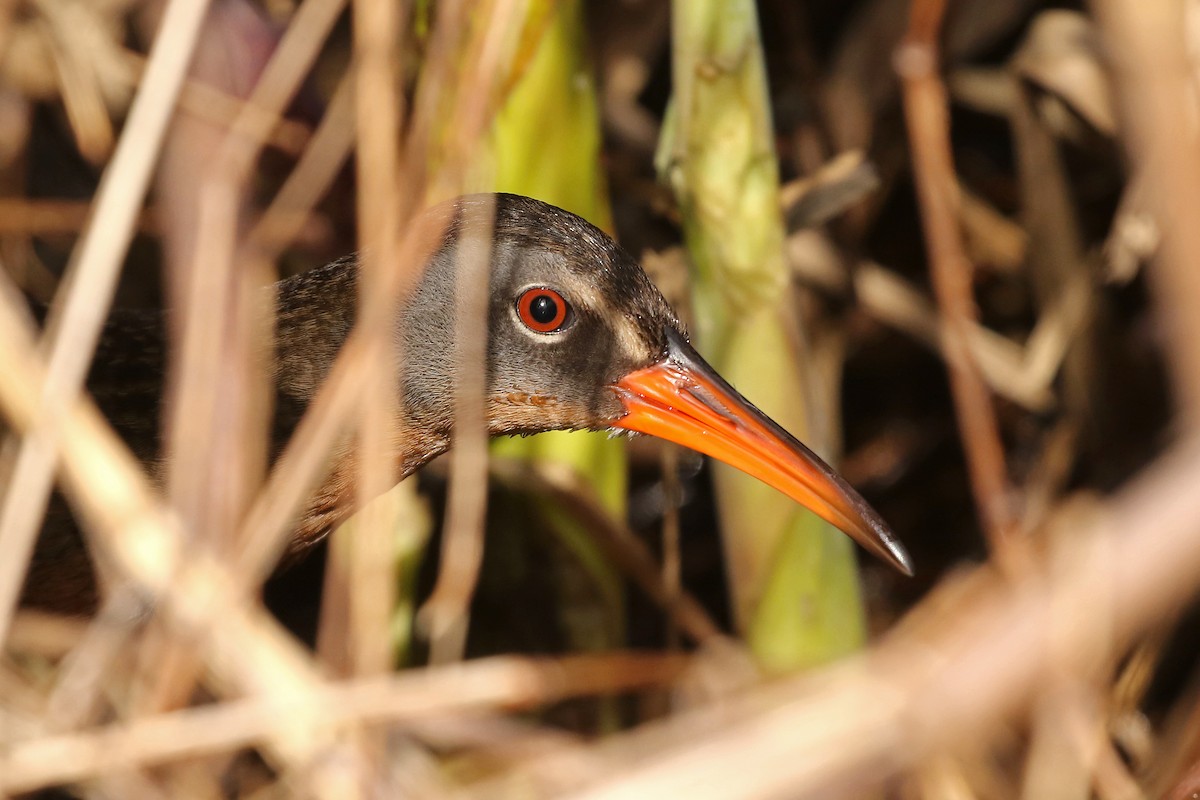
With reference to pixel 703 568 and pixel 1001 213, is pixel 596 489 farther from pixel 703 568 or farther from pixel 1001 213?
pixel 1001 213

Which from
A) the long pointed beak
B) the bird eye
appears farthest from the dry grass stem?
the bird eye

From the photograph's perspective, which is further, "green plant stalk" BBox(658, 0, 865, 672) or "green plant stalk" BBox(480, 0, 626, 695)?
"green plant stalk" BBox(480, 0, 626, 695)

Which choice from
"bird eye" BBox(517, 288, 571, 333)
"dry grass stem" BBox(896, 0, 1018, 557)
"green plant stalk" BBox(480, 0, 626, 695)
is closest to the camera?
"dry grass stem" BBox(896, 0, 1018, 557)

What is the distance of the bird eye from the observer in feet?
5.91

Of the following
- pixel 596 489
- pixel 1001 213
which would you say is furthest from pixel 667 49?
pixel 596 489

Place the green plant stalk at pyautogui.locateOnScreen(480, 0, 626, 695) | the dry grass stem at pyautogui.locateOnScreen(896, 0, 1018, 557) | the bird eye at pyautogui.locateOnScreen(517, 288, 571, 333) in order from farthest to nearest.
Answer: the green plant stalk at pyautogui.locateOnScreen(480, 0, 626, 695) < the bird eye at pyautogui.locateOnScreen(517, 288, 571, 333) < the dry grass stem at pyautogui.locateOnScreen(896, 0, 1018, 557)

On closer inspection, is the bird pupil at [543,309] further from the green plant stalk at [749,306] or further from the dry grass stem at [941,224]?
the dry grass stem at [941,224]

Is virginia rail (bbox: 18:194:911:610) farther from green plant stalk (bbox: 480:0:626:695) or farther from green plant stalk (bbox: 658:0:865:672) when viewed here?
green plant stalk (bbox: 480:0:626:695)

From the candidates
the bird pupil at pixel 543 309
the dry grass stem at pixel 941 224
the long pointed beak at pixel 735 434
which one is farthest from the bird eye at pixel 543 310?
the dry grass stem at pixel 941 224

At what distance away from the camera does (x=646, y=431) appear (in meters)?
1.84

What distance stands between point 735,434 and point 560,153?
600mm

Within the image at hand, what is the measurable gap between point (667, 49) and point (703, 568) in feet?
3.92

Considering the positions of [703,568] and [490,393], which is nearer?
[490,393]

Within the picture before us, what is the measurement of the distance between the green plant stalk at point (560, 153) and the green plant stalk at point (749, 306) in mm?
199
